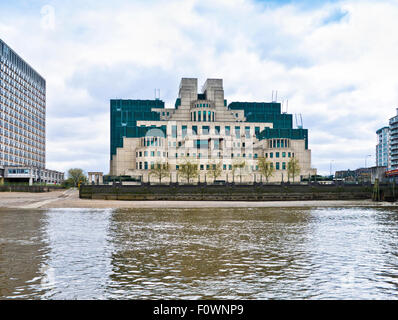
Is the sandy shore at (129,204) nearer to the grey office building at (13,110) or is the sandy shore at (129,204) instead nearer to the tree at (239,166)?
the tree at (239,166)

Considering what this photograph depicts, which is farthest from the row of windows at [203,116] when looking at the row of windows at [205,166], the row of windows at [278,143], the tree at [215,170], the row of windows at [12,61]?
the row of windows at [12,61]

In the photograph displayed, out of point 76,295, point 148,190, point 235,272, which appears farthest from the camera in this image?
point 148,190

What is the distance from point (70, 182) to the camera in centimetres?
15462

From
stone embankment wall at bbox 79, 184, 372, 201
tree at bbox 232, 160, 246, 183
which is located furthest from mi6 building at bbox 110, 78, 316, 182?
stone embankment wall at bbox 79, 184, 372, 201

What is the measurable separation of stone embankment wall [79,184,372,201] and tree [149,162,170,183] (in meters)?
43.1

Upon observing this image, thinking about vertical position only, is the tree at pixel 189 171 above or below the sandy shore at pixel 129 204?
above

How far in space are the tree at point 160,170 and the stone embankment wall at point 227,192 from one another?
Result: 4314 cm

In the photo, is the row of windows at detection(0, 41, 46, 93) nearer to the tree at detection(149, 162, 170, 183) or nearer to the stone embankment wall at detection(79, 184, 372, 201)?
the tree at detection(149, 162, 170, 183)

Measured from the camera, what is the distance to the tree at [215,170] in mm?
142500

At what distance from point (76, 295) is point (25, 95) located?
680ft

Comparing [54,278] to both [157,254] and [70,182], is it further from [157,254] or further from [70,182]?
[70,182]

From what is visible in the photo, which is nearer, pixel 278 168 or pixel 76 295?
pixel 76 295

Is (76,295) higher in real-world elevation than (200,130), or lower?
lower

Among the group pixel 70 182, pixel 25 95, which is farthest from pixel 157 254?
pixel 25 95
